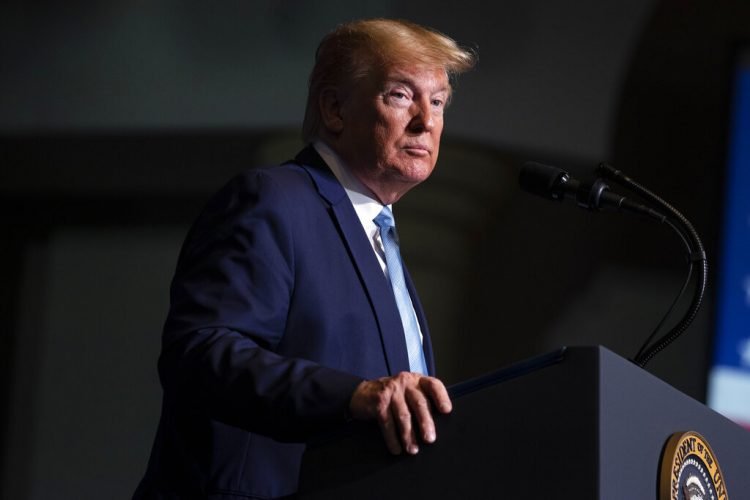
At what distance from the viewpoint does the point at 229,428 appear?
1.50 meters

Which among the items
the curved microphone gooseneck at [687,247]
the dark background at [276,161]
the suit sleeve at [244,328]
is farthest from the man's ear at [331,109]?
the dark background at [276,161]

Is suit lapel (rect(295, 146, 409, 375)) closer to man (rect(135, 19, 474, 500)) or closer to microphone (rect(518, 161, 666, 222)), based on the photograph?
man (rect(135, 19, 474, 500))

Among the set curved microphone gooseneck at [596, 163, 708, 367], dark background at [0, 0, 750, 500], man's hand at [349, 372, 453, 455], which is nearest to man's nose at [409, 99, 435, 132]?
curved microphone gooseneck at [596, 163, 708, 367]

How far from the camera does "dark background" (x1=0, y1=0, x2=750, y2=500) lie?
337cm

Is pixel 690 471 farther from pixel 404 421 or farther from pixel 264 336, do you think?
pixel 264 336

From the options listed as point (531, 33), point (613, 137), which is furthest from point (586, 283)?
point (531, 33)

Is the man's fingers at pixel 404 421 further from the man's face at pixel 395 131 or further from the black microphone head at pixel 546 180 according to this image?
the man's face at pixel 395 131

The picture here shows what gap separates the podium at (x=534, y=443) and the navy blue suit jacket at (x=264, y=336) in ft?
0.23

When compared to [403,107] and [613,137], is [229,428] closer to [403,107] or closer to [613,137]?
[403,107]

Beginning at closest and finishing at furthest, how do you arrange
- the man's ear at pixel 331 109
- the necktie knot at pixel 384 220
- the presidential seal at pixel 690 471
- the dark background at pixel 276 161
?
1. the presidential seal at pixel 690 471
2. the necktie knot at pixel 384 220
3. the man's ear at pixel 331 109
4. the dark background at pixel 276 161

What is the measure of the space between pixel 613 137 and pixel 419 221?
0.74 meters

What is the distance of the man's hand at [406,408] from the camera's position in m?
1.19

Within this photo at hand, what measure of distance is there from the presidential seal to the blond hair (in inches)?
31.3

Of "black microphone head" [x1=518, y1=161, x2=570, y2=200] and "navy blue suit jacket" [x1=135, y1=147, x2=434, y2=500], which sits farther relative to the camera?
"black microphone head" [x1=518, y1=161, x2=570, y2=200]
